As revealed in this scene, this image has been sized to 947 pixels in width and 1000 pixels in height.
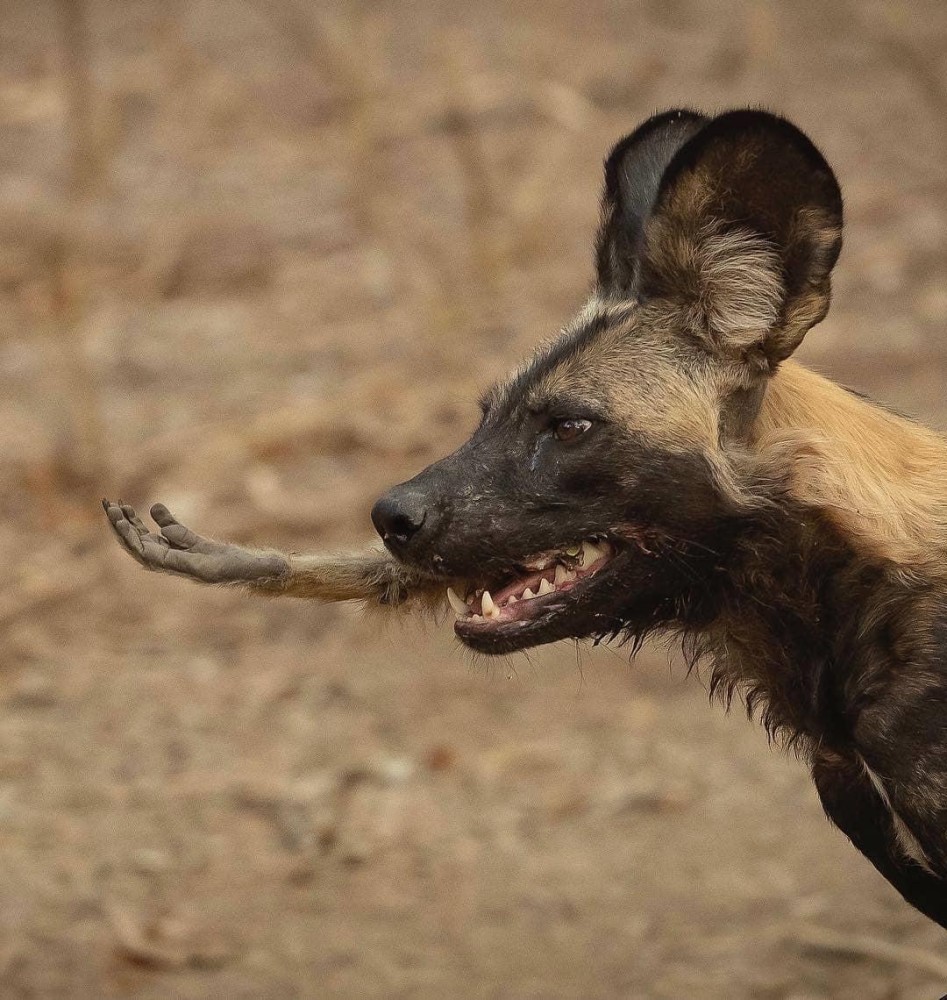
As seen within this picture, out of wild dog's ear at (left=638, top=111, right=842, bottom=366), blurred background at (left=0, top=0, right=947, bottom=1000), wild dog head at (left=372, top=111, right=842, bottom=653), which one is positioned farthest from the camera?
blurred background at (left=0, top=0, right=947, bottom=1000)

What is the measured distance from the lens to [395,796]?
5707mm

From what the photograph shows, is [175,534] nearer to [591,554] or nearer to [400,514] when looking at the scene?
[400,514]

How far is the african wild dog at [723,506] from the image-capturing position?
10.3ft

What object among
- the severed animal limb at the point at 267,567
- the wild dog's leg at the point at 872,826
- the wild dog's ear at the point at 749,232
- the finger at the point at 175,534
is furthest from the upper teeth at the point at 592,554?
the finger at the point at 175,534

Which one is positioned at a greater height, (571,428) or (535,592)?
(571,428)

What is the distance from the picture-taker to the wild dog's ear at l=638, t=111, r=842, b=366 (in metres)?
3.07

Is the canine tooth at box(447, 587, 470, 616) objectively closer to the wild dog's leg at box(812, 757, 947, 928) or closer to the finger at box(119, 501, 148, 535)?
the finger at box(119, 501, 148, 535)

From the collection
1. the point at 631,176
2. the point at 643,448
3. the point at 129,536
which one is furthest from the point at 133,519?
the point at 631,176

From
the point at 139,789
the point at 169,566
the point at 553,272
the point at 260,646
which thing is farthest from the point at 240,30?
the point at 169,566

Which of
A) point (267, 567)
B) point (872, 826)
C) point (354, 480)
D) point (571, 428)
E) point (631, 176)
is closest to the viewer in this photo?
point (872, 826)

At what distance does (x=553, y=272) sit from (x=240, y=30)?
386 centimetres

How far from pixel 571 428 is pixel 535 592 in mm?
339

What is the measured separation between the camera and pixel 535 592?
3344mm

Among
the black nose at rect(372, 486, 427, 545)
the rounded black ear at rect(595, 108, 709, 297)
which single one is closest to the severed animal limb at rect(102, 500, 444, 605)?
the black nose at rect(372, 486, 427, 545)
